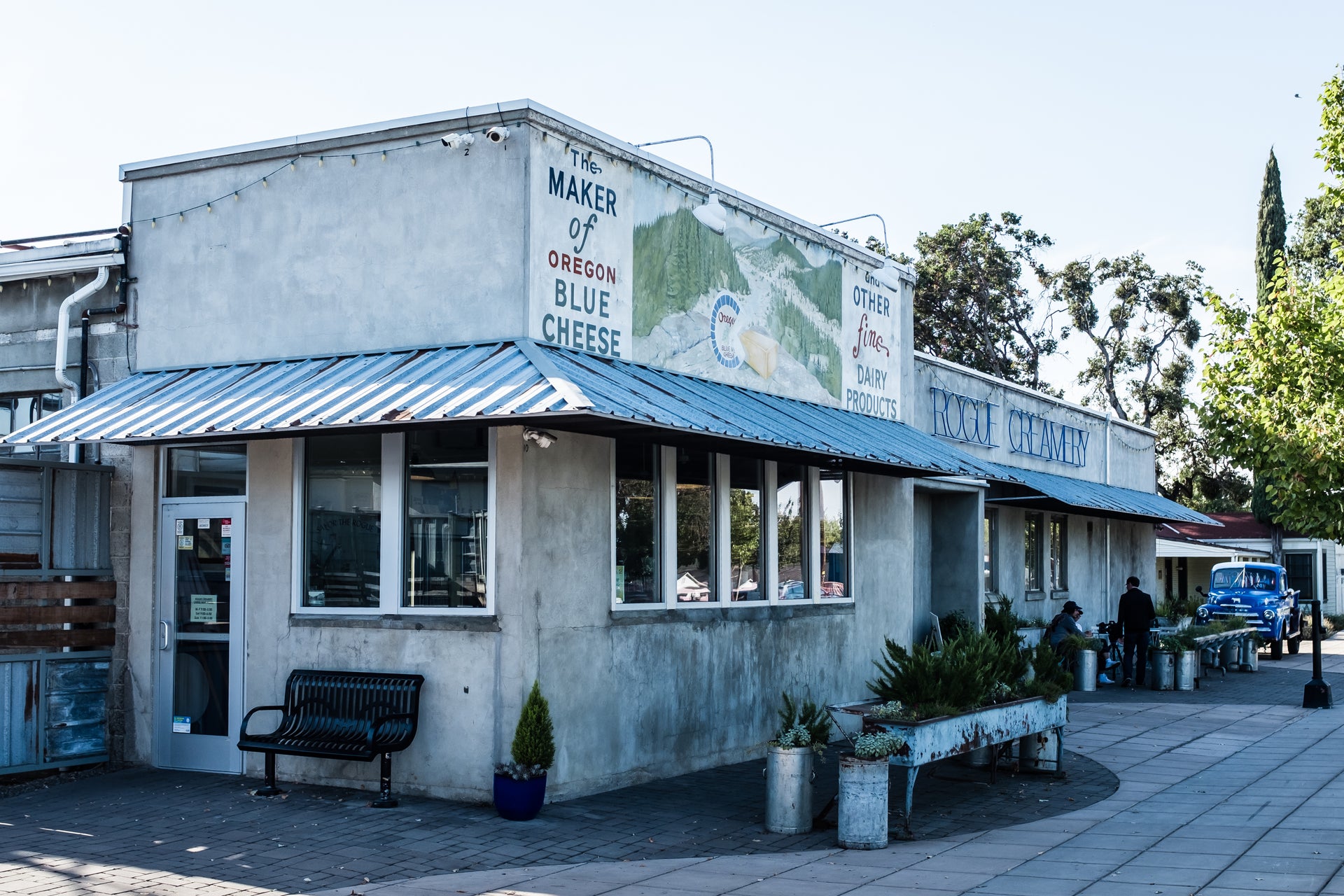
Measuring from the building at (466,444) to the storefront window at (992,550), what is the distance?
28.0 feet

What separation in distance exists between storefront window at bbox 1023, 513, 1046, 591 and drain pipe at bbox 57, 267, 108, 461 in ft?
54.2

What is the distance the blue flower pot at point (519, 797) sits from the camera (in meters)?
9.67

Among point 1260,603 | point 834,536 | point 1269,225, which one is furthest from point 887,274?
point 1269,225

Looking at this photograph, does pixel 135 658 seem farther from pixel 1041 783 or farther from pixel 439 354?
pixel 1041 783

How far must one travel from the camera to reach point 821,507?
14789mm

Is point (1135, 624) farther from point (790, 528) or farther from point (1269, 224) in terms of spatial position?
point (1269, 224)

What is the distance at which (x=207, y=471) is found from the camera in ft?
39.3

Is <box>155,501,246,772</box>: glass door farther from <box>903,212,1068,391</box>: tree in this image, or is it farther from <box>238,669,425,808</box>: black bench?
<box>903,212,1068,391</box>: tree

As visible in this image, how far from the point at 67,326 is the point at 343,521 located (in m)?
3.66

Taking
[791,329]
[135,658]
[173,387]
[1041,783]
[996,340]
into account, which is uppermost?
[996,340]

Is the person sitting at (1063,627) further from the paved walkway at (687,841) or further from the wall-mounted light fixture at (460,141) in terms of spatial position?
the wall-mounted light fixture at (460,141)

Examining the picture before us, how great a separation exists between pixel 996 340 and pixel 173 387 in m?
37.7

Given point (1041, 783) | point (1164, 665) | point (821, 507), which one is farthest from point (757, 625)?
point (1164, 665)

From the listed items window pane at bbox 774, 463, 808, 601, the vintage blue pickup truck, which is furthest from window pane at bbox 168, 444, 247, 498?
the vintage blue pickup truck
